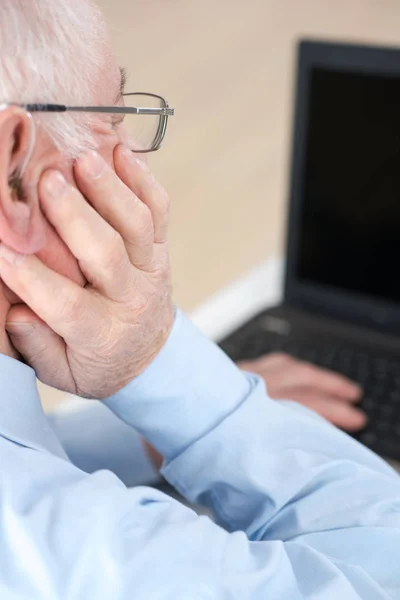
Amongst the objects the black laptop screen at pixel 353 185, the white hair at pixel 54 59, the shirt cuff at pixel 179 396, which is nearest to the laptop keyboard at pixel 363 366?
the black laptop screen at pixel 353 185

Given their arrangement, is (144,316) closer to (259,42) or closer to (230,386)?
(230,386)

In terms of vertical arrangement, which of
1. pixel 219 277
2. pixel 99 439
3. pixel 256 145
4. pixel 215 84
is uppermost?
pixel 215 84

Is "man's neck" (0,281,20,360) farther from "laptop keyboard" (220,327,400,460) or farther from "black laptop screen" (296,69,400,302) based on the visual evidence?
"black laptop screen" (296,69,400,302)

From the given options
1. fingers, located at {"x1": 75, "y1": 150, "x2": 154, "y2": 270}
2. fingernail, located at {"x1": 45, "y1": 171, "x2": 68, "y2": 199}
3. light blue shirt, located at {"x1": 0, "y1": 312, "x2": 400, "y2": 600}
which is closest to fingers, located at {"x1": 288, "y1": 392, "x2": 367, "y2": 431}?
light blue shirt, located at {"x1": 0, "y1": 312, "x2": 400, "y2": 600}

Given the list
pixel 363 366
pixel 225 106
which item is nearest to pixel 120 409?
pixel 363 366

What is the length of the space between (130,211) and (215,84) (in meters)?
0.79

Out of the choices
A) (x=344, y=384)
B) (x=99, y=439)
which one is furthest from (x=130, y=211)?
(x=344, y=384)

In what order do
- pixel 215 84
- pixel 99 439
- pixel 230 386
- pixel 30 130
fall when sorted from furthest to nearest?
pixel 215 84 → pixel 99 439 → pixel 230 386 → pixel 30 130

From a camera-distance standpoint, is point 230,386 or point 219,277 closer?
point 230,386

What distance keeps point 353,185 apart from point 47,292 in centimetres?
68

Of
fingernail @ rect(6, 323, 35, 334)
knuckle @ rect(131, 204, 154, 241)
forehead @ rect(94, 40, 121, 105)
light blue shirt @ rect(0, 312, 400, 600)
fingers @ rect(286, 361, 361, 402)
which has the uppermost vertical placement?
forehead @ rect(94, 40, 121, 105)

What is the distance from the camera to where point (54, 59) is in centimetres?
49

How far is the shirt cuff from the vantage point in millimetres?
678

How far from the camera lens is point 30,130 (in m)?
0.47
